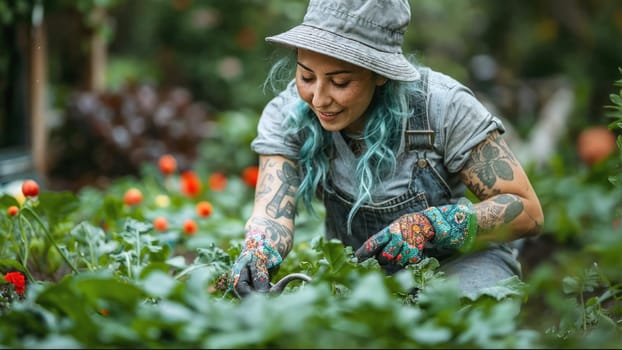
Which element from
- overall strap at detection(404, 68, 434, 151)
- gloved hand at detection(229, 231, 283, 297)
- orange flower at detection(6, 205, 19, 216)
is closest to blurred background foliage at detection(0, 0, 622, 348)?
overall strap at detection(404, 68, 434, 151)

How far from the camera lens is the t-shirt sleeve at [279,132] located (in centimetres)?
273

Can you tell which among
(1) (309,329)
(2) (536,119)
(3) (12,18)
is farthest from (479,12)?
(1) (309,329)

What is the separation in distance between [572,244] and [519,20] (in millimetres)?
7645

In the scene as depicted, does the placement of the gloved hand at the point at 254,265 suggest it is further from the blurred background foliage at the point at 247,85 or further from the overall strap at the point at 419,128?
the blurred background foliage at the point at 247,85

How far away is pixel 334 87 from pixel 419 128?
341 millimetres

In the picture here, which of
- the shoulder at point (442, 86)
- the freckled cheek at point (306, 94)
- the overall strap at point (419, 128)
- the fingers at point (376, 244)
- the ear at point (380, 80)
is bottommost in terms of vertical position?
the fingers at point (376, 244)

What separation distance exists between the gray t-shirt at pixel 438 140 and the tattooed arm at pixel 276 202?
5 centimetres

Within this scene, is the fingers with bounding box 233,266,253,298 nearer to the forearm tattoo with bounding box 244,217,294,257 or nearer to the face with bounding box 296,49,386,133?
the forearm tattoo with bounding box 244,217,294,257

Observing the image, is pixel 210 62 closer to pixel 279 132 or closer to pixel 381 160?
pixel 279 132

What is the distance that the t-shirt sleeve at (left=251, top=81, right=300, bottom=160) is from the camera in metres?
2.73

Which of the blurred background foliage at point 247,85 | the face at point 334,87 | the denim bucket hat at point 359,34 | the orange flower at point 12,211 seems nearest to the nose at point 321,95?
the face at point 334,87

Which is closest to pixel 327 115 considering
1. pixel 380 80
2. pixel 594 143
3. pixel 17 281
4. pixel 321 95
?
pixel 321 95

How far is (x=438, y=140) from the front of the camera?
8.38ft

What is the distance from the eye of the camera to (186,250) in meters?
3.79
